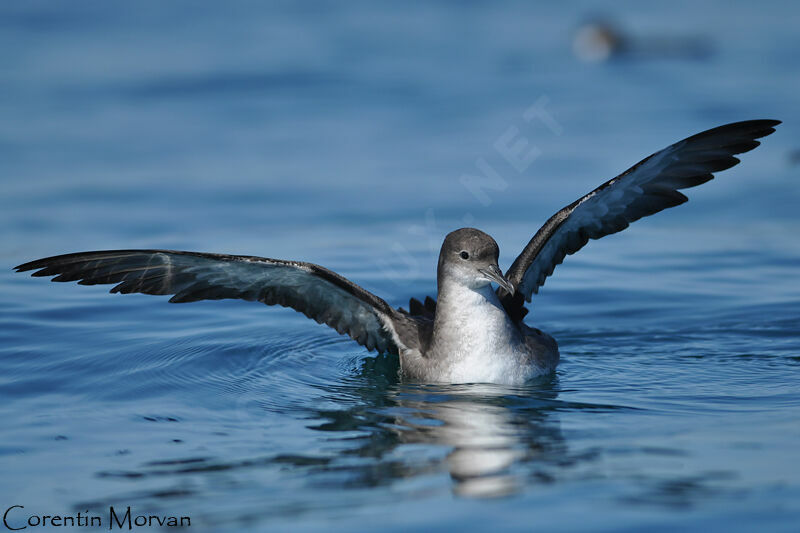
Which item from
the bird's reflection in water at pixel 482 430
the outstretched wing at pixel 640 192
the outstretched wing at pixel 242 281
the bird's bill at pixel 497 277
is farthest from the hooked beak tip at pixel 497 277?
the outstretched wing at pixel 242 281

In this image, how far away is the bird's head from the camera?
780cm

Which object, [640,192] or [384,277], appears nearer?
[640,192]

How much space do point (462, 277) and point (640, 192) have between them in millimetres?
1425

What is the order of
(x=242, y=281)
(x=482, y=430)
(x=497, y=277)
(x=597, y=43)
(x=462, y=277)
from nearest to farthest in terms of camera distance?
1. (x=482, y=430)
2. (x=497, y=277)
3. (x=462, y=277)
4. (x=242, y=281)
5. (x=597, y=43)

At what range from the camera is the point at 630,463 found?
5816mm

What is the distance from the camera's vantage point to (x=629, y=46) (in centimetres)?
2091

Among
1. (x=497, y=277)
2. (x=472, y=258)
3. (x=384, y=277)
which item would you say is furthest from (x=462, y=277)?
(x=384, y=277)

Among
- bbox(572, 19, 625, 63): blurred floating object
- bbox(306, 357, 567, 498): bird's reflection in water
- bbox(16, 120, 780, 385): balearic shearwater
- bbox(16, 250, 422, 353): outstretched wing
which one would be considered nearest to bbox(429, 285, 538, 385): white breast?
bbox(16, 120, 780, 385): balearic shearwater

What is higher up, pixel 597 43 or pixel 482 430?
pixel 597 43

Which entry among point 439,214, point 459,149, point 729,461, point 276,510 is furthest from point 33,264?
point 459,149

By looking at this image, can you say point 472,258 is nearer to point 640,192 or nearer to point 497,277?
point 497,277

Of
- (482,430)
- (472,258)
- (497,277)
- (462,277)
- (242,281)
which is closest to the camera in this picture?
(482,430)

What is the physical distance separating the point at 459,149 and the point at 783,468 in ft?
33.3

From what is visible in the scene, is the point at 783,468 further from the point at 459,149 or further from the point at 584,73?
the point at 584,73
